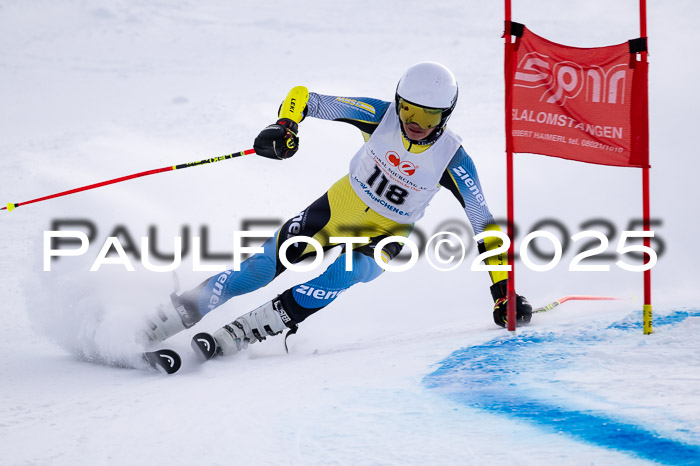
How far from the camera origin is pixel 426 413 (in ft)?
8.89

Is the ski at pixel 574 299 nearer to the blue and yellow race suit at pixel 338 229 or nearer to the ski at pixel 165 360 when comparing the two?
the blue and yellow race suit at pixel 338 229

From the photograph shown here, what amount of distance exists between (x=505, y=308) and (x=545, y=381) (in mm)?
1092

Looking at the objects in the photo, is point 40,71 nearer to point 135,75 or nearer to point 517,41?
point 135,75

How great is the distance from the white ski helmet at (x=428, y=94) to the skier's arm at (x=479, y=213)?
33 centimetres

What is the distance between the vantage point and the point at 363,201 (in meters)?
4.11

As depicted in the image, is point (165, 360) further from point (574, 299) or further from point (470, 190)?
point (574, 299)

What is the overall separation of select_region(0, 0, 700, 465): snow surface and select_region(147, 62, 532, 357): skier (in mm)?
194

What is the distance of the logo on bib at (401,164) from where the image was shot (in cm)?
392

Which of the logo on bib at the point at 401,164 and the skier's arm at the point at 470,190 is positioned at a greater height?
the logo on bib at the point at 401,164

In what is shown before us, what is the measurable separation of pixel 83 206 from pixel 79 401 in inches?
97.5

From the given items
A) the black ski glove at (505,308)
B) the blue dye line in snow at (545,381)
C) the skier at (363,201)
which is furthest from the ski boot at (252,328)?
the black ski glove at (505,308)

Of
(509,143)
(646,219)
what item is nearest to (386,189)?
(509,143)

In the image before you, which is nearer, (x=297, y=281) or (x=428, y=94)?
(x=428, y=94)

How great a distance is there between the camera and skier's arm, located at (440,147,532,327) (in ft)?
13.1
